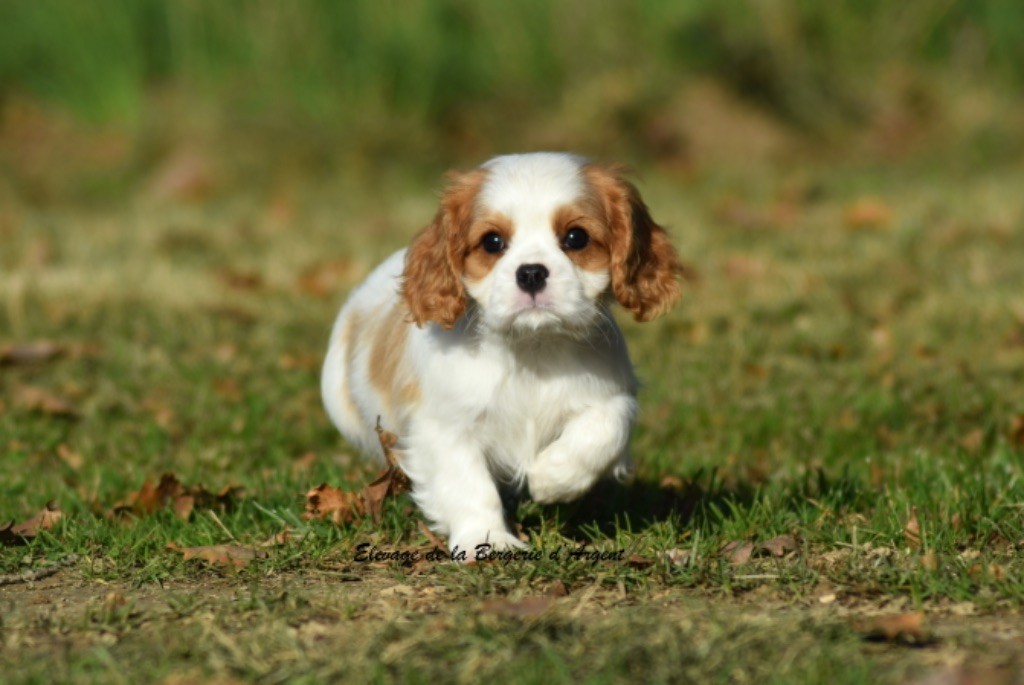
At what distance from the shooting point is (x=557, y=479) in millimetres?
4176

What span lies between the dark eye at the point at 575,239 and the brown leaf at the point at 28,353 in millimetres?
3770

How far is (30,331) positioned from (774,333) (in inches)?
148

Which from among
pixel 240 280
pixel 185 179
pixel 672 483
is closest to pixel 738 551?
pixel 672 483

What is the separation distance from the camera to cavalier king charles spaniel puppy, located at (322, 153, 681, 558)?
4082mm

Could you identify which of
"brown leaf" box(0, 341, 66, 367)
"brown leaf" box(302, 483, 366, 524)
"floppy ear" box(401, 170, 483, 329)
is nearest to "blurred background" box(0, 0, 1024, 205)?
"brown leaf" box(0, 341, 66, 367)

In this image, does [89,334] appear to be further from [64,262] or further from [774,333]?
[774,333]

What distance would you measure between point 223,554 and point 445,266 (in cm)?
102

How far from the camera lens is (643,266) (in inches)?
172

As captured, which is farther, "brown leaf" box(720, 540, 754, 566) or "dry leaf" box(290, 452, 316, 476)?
"dry leaf" box(290, 452, 316, 476)

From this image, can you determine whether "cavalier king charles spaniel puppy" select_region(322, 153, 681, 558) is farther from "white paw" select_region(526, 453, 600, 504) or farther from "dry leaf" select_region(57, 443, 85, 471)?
"dry leaf" select_region(57, 443, 85, 471)

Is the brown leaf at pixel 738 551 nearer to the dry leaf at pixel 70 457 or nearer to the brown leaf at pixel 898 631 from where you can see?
the brown leaf at pixel 898 631

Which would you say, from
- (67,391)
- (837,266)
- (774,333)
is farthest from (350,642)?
(837,266)

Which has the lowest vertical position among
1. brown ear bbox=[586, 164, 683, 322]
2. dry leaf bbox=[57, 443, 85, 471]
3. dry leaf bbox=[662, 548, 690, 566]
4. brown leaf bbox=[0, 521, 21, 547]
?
dry leaf bbox=[662, 548, 690, 566]

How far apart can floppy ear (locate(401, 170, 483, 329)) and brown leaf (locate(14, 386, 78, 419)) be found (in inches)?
100
